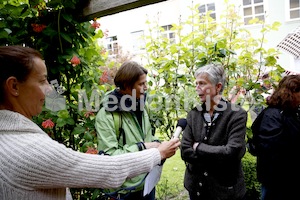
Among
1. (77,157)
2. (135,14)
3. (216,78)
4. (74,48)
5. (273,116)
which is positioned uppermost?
(135,14)

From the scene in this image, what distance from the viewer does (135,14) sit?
34.1 ft

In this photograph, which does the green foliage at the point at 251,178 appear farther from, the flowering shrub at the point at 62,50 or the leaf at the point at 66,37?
the leaf at the point at 66,37

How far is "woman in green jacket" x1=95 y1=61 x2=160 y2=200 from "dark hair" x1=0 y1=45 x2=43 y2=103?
2.81ft

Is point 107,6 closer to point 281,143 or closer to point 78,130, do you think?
point 78,130

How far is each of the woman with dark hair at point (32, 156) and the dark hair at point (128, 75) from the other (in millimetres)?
858

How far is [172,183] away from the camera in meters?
4.07

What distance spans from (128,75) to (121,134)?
0.41 meters

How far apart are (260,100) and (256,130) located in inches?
18.4

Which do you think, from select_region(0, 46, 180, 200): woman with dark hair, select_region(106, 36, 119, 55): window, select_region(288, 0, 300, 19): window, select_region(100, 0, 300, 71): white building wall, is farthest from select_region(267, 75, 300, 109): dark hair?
select_region(288, 0, 300, 19): window

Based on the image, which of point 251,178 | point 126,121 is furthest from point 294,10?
point 126,121

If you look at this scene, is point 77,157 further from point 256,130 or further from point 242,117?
point 256,130

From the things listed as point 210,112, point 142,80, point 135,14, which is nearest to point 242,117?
point 210,112

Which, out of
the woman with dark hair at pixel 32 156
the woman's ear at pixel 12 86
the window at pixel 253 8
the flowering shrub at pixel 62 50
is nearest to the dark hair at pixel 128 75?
the flowering shrub at pixel 62 50

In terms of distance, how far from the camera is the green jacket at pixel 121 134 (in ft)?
5.40
